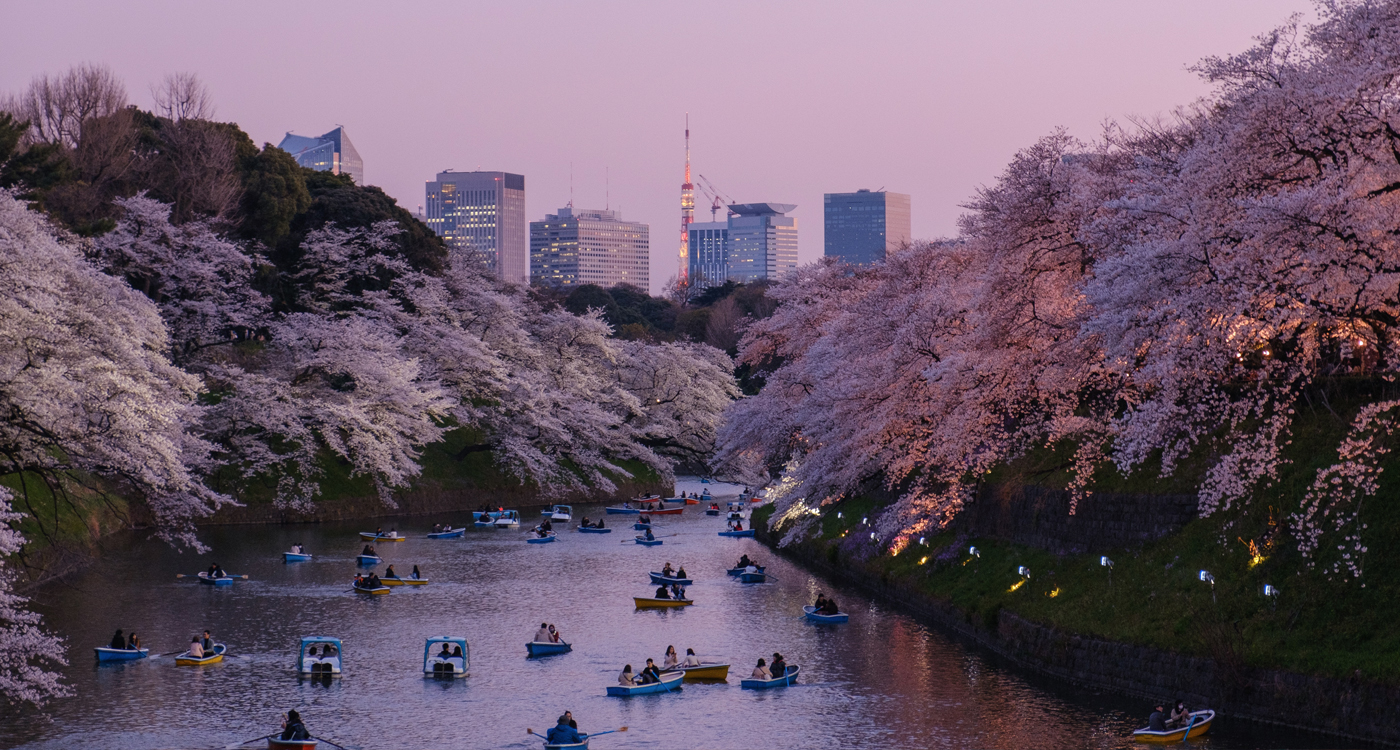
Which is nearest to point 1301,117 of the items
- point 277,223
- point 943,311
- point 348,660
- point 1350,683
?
point 1350,683

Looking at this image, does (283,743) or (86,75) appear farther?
(86,75)

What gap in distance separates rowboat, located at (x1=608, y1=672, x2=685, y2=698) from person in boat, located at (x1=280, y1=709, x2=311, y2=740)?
822 centimetres

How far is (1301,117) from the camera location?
75.2 ft

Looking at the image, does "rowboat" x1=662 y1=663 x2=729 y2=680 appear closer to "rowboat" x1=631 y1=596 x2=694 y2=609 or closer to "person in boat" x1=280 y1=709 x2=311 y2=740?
"person in boat" x1=280 y1=709 x2=311 y2=740

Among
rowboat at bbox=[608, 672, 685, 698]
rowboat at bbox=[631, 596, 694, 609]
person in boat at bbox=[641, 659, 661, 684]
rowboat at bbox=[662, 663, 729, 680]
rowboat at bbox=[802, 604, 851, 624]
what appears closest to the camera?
rowboat at bbox=[608, 672, 685, 698]

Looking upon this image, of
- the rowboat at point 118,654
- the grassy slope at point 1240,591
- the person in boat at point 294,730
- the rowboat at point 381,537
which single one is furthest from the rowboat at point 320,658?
the rowboat at point 381,537

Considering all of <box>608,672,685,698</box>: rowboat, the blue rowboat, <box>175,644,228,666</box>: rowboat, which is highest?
<box>175,644,228,666</box>: rowboat

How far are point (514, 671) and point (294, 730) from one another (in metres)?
9.09

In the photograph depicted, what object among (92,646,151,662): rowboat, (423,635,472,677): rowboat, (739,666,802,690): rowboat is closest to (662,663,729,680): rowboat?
(739,666,802,690): rowboat

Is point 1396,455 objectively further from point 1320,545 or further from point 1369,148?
point 1369,148

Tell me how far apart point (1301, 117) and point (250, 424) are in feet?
182

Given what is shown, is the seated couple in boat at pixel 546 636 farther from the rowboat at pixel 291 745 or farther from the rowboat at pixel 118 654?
the rowboat at pixel 291 745

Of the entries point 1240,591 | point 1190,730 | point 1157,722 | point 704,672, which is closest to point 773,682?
point 704,672

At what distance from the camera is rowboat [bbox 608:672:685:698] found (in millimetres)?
30641
